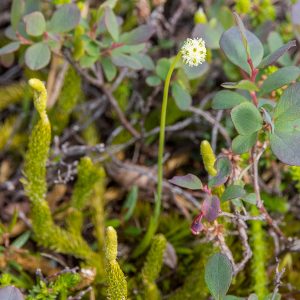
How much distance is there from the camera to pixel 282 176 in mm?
1723

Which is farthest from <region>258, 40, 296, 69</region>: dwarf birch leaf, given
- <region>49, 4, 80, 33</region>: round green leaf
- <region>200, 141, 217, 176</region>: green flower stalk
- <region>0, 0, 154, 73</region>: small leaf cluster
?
<region>49, 4, 80, 33</region>: round green leaf

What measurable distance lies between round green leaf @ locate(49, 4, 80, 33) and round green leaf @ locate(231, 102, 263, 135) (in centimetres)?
59

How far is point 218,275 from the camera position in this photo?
3.63 feet

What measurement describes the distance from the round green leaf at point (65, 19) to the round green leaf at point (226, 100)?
→ 48 cm

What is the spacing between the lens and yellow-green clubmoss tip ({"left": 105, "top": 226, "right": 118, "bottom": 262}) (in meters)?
1.04

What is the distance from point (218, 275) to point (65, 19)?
Result: 0.85m

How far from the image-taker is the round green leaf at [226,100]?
1.27 meters

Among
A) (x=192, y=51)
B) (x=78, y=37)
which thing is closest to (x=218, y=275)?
(x=192, y=51)

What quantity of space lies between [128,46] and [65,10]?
0.23 m

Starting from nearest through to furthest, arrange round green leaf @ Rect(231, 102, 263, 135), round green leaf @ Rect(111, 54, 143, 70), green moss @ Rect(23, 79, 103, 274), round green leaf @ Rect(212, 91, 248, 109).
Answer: round green leaf @ Rect(231, 102, 263, 135)
round green leaf @ Rect(212, 91, 248, 109)
green moss @ Rect(23, 79, 103, 274)
round green leaf @ Rect(111, 54, 143, 70)

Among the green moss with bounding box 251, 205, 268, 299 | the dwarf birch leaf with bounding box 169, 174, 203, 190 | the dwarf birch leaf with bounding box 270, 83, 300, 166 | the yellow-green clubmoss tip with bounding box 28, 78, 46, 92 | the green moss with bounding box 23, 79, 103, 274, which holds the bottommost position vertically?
the green moss with bounding box 251, 205, 268, 299

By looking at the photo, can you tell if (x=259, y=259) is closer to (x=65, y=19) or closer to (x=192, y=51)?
(x=192, y=51)

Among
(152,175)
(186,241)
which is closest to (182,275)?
(186,241)

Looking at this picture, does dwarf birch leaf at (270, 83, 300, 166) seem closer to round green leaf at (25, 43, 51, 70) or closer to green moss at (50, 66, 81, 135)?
round green leaf at (25, 43, 51, 70)
